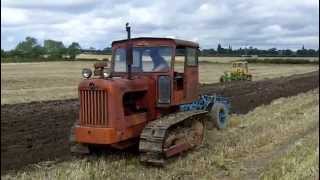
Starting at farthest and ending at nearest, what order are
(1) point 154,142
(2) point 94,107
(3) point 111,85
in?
1. (1) point 154,142
2. (2) point 94,107
3. (3) point 111,85

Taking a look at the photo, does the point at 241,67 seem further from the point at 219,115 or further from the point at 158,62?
the point at 158,62

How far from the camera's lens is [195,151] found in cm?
1147

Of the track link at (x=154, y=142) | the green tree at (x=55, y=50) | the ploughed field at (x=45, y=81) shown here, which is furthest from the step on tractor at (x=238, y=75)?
the green tree at (x=55, y=50)

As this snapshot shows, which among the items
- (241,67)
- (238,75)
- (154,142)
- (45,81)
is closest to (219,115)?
(154,142)

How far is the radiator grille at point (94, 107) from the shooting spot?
969cm

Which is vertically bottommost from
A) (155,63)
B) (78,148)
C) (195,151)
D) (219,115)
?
(195,151)

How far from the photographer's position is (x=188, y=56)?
11.8 metres

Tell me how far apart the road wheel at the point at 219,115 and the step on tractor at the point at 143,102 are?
1.73m

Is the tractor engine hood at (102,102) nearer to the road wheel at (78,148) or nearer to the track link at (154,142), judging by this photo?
the track link at (154,142)

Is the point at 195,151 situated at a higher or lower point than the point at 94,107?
lower

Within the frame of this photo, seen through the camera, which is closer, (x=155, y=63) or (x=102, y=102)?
(x=102, y=102)

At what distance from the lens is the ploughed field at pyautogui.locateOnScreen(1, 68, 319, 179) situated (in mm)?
9758

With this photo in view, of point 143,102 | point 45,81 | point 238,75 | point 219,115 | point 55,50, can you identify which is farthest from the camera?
point 55,50

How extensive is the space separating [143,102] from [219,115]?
402cm
